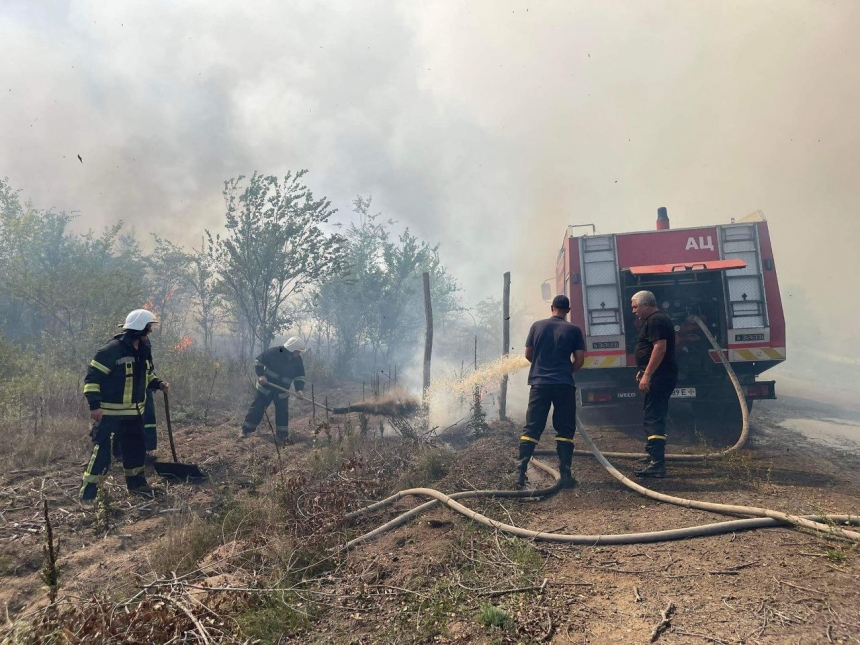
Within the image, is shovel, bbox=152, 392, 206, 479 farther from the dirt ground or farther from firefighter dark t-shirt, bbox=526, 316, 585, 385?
firefighter dark t-shirt, bbox=526, 316, 585, 385

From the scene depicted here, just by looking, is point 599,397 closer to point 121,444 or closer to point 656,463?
point 656,463

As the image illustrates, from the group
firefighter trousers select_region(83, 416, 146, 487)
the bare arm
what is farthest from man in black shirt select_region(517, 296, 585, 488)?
firefighter trousers select_region(83, 416, 146, 487)

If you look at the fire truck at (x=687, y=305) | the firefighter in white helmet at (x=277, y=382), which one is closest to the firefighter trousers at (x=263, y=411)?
the firefighter in white helmet at (x=277, y=382)

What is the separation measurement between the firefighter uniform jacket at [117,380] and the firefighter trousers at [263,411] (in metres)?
3.04

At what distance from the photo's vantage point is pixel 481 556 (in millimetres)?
2846

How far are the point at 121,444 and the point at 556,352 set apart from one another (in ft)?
15.0

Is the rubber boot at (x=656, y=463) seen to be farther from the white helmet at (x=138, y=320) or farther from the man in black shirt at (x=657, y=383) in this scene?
the white helmet at (x=138, y=320)

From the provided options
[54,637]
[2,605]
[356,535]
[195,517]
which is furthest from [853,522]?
[2,605]

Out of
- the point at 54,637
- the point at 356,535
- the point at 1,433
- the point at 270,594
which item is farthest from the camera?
the point at 1,433

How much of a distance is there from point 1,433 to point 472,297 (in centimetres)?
2764

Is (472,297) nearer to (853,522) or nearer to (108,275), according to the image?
(108,275)

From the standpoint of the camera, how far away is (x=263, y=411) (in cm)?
791

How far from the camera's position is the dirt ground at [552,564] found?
82.2 inches

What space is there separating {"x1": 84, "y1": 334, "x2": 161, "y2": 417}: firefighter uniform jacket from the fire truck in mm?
5675
